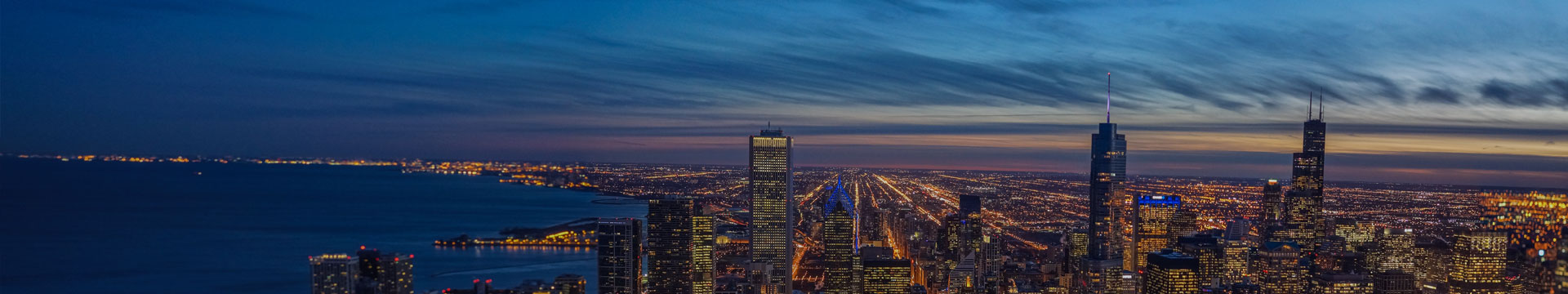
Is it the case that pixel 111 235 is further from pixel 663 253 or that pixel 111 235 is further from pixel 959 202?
pixel 959 202

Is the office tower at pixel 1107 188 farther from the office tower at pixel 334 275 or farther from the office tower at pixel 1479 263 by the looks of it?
the office tower at pixel 334 275

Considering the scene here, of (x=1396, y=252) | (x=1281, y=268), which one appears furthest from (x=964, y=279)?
(x=1396, y=252)

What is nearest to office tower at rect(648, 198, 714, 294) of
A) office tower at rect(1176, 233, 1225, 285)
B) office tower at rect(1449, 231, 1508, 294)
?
office tower at rect(1176, 233, 1225, 285)

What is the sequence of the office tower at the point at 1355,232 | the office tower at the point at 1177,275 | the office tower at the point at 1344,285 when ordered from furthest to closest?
the office tower at the point at 1355,232 < the office tower at the point at 1177,275 < the office tower at the point at 1344,285

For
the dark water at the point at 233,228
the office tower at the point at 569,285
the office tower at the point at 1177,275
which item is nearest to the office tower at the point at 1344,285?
the office tower at the point at 1177,275

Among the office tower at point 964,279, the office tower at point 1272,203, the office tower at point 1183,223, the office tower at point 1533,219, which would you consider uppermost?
the office tower at point 1533,219

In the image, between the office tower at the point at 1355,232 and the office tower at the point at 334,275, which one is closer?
the office tower at the point at 334,275

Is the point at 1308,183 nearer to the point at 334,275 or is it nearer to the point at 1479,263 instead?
the point at 1479,263

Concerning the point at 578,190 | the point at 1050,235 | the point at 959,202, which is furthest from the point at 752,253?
the point at 578,190
